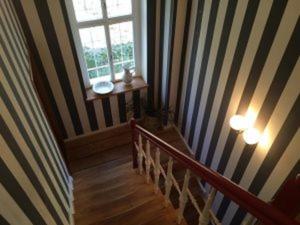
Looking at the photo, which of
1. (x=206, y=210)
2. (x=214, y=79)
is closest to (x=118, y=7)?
(x=214, y=79)

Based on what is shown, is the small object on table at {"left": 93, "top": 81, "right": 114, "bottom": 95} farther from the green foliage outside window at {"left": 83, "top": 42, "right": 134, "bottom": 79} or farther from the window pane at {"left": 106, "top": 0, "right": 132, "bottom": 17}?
the window pane at {"left": 106, "top": 0, "right": 132, "bottom": 17}

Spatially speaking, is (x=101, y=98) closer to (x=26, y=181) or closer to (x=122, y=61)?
(x=122, y=61)

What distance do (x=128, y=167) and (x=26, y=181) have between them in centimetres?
218

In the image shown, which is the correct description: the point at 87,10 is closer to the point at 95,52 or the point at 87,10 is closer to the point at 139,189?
the point at 95,52

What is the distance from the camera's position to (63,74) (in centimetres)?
396

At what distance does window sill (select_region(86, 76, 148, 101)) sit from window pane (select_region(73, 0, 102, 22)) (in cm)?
113

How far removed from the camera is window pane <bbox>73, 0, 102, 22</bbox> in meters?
3.67

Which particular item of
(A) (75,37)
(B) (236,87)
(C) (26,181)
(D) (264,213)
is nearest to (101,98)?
(A) (75,37)

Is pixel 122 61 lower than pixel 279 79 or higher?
lower

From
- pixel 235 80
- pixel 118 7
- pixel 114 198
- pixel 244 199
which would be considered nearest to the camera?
pixel 244 199

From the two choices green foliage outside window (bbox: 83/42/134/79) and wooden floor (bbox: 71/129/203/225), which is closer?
wooden floor (bbox: 71/129/203/225)

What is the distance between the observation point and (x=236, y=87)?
9.74 feet

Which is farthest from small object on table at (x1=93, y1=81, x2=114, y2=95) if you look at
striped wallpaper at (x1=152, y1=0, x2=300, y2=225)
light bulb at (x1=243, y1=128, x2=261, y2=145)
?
light bulb at (x1=243, y1=128, x2=261, y2=145)

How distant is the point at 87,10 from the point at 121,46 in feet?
2.51
